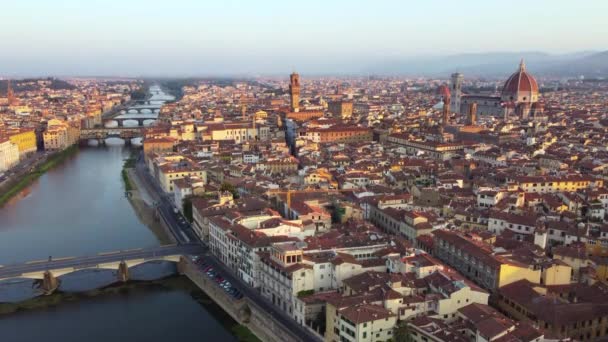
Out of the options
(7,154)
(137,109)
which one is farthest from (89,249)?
(137,109)

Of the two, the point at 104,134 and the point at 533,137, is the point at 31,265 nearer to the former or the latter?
the point at 533,137

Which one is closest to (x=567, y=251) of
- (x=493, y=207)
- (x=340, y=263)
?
(x=493, y=207)

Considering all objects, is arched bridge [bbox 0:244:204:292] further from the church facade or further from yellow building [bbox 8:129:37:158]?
the church facade

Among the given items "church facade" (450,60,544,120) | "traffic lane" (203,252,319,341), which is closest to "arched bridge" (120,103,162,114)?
"church facade" (450,60,544,120)

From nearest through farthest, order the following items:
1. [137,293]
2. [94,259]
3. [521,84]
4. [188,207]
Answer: [137,293], [94,259], [188,207], [521,84]

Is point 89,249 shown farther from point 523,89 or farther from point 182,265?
point 523,89

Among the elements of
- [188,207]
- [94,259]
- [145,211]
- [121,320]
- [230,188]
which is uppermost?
[230,188]

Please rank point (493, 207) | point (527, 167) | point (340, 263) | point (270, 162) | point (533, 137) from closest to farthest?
point (340, 263) → point (493, 207) → point (527, 167) → point (270, 162) → point (533, 137)
